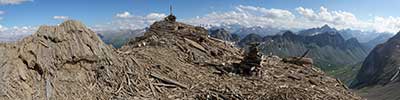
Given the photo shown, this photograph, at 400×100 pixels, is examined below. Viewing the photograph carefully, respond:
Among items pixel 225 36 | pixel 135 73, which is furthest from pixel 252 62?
pixel 225 36

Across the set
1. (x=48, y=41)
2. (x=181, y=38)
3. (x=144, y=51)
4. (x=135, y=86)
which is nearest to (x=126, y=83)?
(x=135, y=86)

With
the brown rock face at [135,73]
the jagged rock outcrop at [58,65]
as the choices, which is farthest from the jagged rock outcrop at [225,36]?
the jagged rock outcrop at [58,65]

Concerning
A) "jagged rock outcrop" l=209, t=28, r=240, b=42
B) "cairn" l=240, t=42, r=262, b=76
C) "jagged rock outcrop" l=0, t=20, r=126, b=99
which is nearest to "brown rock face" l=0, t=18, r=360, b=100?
"jagged rock outcrop" l=0, t=20, r=126, b=99

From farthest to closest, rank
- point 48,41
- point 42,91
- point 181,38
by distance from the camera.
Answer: point 181,38, point 48,41, point 42,91

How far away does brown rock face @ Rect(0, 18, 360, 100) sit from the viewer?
10.4 m

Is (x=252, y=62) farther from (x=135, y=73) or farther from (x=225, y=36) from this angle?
(x=225, y=36)

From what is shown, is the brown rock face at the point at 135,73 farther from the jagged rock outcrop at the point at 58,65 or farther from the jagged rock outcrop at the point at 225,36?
the jagged rock outcrop at the point at 225,36

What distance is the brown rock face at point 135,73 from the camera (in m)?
10.4

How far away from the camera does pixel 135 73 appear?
1253 centimetres

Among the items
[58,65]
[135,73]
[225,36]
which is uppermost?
[58,65]

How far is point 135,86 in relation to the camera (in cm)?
1203

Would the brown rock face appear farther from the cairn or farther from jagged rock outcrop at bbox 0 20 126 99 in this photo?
the cairn

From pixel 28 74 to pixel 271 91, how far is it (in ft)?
21.1

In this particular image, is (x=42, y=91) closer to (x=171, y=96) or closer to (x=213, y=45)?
(x=171, y=96)
